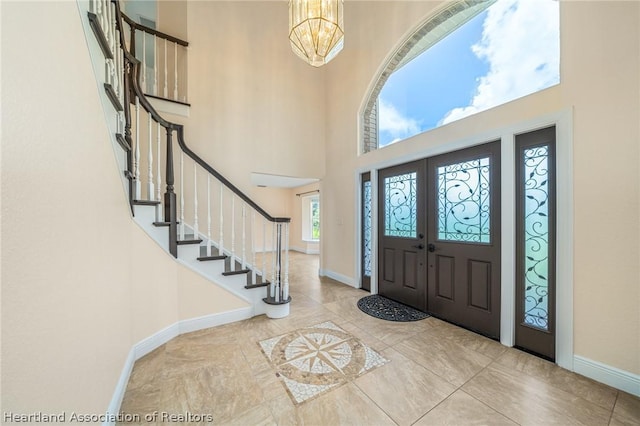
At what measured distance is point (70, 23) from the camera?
101 centimetres

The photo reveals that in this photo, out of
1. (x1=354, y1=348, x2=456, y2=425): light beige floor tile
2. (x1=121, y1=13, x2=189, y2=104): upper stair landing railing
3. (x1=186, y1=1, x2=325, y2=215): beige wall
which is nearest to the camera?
(x1=354, y1=348, x2=456, y2=425): light beige floor tile

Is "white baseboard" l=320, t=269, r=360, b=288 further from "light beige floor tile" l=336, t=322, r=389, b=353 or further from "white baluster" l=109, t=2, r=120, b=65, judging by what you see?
"white baluster" l=109, t=2, r=120, b=65

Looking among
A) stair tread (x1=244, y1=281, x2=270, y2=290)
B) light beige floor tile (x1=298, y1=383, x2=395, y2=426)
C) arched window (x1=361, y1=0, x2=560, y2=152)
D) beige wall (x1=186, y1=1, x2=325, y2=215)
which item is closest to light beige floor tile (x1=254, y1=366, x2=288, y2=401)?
light beige floor tile (x1=298, y1=383, x2=395, y2=426)

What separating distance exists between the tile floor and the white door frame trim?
0.25 meters

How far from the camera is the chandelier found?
2064 mm

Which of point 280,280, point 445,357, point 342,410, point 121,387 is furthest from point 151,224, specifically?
point 445,357

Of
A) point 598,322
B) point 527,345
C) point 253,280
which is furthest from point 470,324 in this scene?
point 253,280

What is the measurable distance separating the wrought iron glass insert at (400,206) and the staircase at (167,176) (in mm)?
1626

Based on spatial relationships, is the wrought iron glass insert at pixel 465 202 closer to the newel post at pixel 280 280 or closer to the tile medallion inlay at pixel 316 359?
the tile medallion inlay at pixel 316 359

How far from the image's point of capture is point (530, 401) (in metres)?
1.60

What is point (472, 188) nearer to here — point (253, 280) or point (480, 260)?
point (480, 260)

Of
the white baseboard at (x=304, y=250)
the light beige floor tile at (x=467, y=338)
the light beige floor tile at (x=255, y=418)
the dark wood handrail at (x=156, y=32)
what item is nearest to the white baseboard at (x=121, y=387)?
the light beige floor tile at (x=255, y=418)

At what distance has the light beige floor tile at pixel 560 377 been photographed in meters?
1.64

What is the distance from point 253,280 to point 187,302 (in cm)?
75
